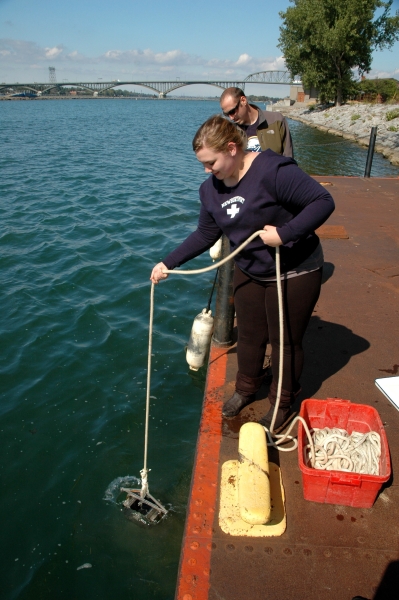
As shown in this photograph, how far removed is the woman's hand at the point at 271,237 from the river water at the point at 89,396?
7.30 ft

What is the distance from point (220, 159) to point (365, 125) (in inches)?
1285

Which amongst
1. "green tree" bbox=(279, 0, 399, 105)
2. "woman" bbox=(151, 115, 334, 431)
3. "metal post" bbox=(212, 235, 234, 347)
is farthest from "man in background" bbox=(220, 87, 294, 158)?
"green tree" bbox=(279, 0, 399, 105)

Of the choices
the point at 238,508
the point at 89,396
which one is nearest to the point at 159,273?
the point at 238,508

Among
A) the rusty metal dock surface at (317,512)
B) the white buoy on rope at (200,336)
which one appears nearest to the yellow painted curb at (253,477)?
the rusty metal dock surface at (317,512)

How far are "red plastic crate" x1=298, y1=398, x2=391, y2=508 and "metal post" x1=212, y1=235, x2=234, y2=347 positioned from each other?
4.53ft

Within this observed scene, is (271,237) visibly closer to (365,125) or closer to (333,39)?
(365,125)

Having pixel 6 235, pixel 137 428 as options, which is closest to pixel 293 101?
pixel 6 235

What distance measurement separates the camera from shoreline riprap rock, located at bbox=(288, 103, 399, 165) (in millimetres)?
23078

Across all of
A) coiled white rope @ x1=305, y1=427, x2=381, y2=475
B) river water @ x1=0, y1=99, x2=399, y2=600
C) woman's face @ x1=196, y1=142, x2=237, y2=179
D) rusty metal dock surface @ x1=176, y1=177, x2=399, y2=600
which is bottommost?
river water @ x1=0, y1=99, x2=399, y2=600

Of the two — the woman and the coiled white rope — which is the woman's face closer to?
the woman

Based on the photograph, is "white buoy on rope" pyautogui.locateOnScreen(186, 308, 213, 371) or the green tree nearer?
"white buoy on rope" pyautogui.locateOnScreen(186, 308, 213, 371)

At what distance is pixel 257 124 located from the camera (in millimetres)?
4059

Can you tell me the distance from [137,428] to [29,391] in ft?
4.66

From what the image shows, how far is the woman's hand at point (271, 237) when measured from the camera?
2.40m
